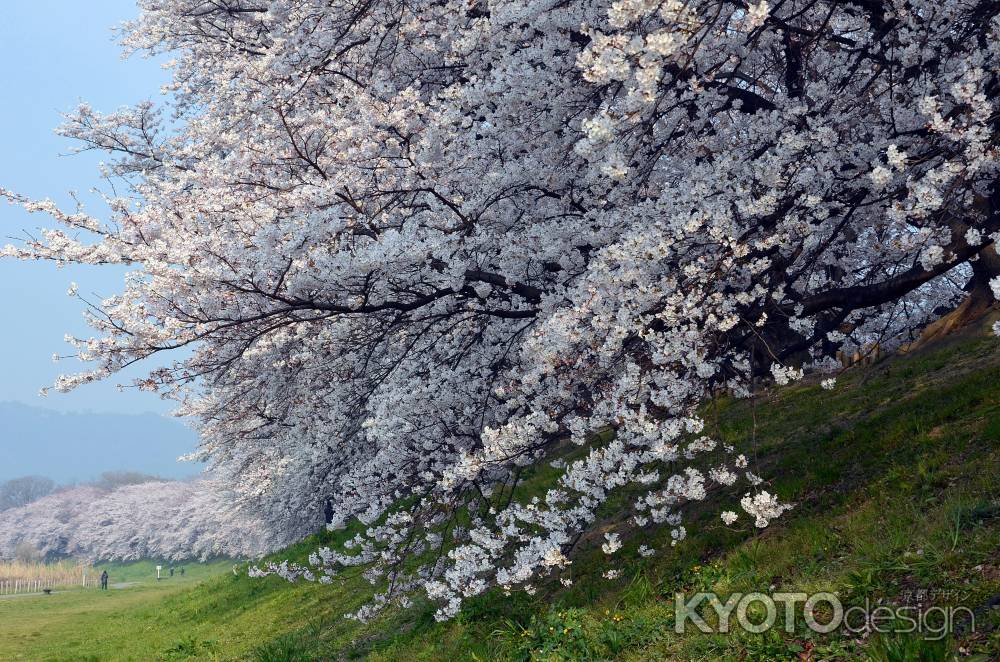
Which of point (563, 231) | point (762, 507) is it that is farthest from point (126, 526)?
point (762, 507)

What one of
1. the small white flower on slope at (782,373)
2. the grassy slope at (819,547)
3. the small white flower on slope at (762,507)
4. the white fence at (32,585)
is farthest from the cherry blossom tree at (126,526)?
Answer: the small white flower on slope at (782,373)

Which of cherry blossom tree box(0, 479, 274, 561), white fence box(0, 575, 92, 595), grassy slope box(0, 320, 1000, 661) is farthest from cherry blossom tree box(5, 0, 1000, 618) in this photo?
white fence box(0, 575, 92, 595)

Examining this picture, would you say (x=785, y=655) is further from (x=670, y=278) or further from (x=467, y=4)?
(x=467, y=4)

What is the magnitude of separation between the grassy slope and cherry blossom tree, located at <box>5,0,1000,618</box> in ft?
1.90

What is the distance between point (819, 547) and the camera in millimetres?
6961

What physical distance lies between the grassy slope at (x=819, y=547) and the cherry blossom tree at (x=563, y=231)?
1.90ft

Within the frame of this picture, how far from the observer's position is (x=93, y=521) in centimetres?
8250

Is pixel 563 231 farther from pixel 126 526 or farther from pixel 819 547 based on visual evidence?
pixel 126 526

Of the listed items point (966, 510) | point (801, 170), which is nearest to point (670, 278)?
point (801, 170)

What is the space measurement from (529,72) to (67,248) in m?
6.72

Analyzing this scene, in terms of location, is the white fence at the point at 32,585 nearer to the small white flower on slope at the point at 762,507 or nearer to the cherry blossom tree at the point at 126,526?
the cherry blossom tree at the point at 126,526

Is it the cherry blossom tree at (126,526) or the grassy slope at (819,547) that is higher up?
the cherry blossom tree at (126,526)

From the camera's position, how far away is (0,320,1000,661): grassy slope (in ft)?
18.9

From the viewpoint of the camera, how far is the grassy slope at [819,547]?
575cm
